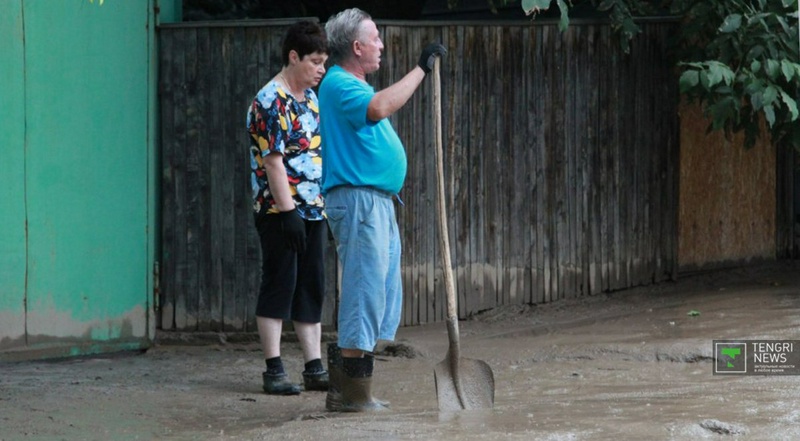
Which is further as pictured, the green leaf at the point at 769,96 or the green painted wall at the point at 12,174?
the green leaf at the point at 769,96

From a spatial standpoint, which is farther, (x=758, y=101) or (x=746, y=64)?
(x=746, y=64)

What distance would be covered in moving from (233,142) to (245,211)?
0.44 meters

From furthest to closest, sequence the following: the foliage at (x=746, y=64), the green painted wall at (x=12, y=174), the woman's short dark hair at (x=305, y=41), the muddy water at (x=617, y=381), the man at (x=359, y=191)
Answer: the foliage at (x=746, y=64) < the green painted wall at (x=12, y=174) < the woman's short dark hair at (x=305, y=41) < the man at (x=359, y=191) < the muddy water at (x=617, y=381)

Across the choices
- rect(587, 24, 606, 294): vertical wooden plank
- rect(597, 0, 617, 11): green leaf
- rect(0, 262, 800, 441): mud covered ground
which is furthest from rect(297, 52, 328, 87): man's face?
rect(587, 24, 606, 294): vertical wooden plank

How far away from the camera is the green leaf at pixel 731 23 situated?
816 cm

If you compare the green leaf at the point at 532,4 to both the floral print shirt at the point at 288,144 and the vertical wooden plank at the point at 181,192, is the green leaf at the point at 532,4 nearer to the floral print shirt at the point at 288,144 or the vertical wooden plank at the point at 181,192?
the floral print shirt at the point at 288,144

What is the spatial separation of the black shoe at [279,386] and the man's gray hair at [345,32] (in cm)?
168

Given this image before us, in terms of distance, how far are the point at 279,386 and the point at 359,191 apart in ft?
4.19

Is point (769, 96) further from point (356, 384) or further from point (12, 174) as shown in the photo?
point (12, 174)

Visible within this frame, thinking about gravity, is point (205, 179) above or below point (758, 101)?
below

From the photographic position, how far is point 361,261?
567 cm

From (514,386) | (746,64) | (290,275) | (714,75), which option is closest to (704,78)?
(714,75)

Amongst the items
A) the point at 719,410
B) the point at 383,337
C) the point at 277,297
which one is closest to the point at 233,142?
the point at 277,297

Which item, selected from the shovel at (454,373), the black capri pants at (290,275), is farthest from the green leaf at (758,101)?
the black capri pants at (290,275)
